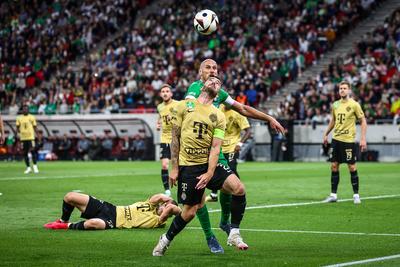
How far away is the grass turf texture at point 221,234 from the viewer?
1138cm

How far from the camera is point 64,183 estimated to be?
2730 centimetres

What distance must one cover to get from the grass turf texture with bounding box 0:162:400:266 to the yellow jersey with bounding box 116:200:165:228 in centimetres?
26

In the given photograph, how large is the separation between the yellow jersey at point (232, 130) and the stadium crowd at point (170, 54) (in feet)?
86.6

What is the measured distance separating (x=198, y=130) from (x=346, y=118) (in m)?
9.43

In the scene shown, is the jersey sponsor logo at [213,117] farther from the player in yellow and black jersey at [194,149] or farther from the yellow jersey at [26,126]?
the yellow jersey at [26,126]

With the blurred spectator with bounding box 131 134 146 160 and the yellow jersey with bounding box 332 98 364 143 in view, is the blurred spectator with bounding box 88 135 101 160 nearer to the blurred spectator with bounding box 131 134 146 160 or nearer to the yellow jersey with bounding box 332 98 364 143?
the blurred spectator with bounding box 131 134 146 160

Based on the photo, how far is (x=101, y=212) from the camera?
14812 mm

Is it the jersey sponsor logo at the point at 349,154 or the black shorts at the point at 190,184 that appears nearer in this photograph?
the black shorts at the point at 190,184

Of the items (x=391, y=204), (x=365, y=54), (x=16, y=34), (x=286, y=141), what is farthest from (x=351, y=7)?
(x=391, y=204)

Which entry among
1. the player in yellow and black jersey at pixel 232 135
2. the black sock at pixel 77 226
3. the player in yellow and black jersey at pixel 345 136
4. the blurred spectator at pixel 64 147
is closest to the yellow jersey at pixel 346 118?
the player in yellow and black jersey at pixel 345 136

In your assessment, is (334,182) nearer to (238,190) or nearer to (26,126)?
(238,190)

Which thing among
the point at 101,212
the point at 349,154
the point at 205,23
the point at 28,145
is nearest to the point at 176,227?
the point at 101,212

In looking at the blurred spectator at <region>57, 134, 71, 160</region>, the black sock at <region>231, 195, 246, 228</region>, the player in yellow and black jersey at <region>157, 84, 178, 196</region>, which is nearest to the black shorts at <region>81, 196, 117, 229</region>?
the black sock at <region>231, 195, 246, 228</region>

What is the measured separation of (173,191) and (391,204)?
21.3ft
